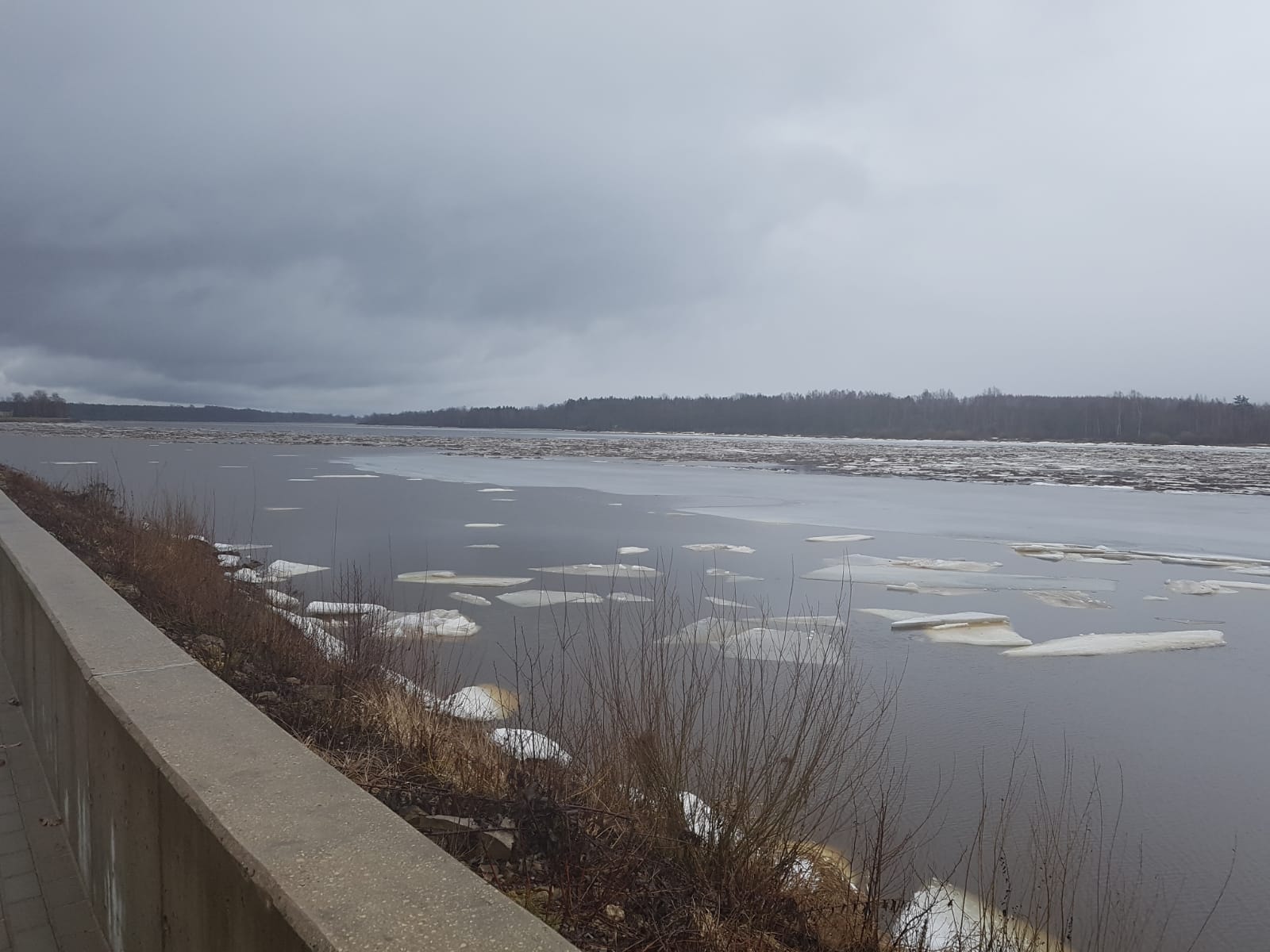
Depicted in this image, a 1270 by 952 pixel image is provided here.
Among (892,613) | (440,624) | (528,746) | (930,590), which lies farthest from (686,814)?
(930,590)

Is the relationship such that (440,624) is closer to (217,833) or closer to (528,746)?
(528,746)

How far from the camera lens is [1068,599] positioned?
1278cm

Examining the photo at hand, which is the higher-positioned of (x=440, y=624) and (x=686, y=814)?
(x=686, y=814)

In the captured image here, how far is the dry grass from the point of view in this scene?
364 centimetres

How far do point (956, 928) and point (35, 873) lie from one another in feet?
12.9

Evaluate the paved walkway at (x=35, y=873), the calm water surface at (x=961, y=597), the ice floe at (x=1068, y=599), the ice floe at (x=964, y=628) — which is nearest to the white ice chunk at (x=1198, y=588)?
the calm water surface at (x=961, y=597)

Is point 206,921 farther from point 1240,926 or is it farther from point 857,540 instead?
point 857,540

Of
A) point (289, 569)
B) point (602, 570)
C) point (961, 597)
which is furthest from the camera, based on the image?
point (602, 570)

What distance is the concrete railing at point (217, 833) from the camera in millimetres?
2031

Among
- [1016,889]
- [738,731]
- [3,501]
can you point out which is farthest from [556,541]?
[1016,889]

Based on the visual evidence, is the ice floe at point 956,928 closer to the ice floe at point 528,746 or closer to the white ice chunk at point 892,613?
the ice floe at point 528,746

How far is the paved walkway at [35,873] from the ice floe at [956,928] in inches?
125

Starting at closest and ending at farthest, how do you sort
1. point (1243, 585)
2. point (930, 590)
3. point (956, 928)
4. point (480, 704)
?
point (956, 928), point (480, 704), point (930, 590), point (1243, 585)

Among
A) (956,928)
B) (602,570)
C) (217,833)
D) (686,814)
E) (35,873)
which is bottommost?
(956,928)
